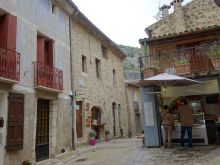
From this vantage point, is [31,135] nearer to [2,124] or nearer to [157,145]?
[2,124]

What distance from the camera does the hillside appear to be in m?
32.3

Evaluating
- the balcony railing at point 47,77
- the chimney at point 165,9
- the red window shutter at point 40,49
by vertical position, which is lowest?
the balcony railing at point 47,77

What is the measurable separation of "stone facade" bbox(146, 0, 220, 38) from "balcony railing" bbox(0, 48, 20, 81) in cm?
888

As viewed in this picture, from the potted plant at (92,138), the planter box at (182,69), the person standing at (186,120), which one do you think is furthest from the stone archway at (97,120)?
the person standing at (186,120)

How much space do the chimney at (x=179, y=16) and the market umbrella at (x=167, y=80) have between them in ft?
19.9

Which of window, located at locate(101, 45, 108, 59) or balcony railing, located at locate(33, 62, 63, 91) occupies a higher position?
window, located at locate(101, 45, 108, 59)

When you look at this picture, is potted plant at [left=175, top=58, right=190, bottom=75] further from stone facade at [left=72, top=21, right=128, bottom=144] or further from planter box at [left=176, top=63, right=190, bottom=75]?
stone facade at [left=72, top=21, right=128, bottom=144]

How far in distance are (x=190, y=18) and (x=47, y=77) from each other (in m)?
9.58

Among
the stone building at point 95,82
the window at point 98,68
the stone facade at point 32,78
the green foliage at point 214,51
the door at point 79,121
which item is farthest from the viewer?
the window at point 98,68

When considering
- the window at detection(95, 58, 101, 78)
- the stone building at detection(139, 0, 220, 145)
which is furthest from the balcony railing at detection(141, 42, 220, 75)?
the window at detection(95, 58, 101, 78)

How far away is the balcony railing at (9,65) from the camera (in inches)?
307

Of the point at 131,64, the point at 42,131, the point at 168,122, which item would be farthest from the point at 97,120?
the point at 131,64

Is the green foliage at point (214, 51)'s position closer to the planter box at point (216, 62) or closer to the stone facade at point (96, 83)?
the planter box at point (216, 62)

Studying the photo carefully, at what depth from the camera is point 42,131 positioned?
1030 centimetres
